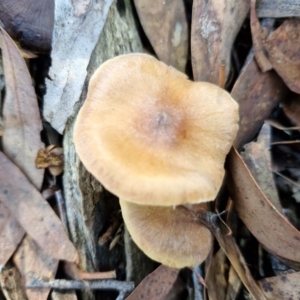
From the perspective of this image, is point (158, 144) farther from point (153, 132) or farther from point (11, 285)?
point (11, 285)

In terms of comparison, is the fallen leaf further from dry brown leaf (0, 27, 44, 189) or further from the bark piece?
dry brown leaf (0, 27, 44, 189)

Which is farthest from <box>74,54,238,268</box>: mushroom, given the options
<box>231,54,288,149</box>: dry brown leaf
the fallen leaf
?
the fallen leaf

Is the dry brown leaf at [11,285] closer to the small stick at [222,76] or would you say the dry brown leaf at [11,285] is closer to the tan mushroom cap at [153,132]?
the tan mushroom cap at [153,132]

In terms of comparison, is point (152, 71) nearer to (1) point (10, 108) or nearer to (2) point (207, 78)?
(2) point (207, 78)

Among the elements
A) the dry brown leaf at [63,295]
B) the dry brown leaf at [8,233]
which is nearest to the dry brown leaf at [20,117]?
the dry brown leaf at [8,233]

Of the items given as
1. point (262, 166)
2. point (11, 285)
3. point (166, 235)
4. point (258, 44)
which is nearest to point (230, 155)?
point (262, 166)

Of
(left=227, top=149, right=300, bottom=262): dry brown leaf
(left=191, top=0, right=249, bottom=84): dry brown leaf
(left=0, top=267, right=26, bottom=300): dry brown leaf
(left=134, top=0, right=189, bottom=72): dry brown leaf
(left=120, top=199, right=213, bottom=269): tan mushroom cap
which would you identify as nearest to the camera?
(left=227, top=149, right=300, bottom=262): dry brown leaf
